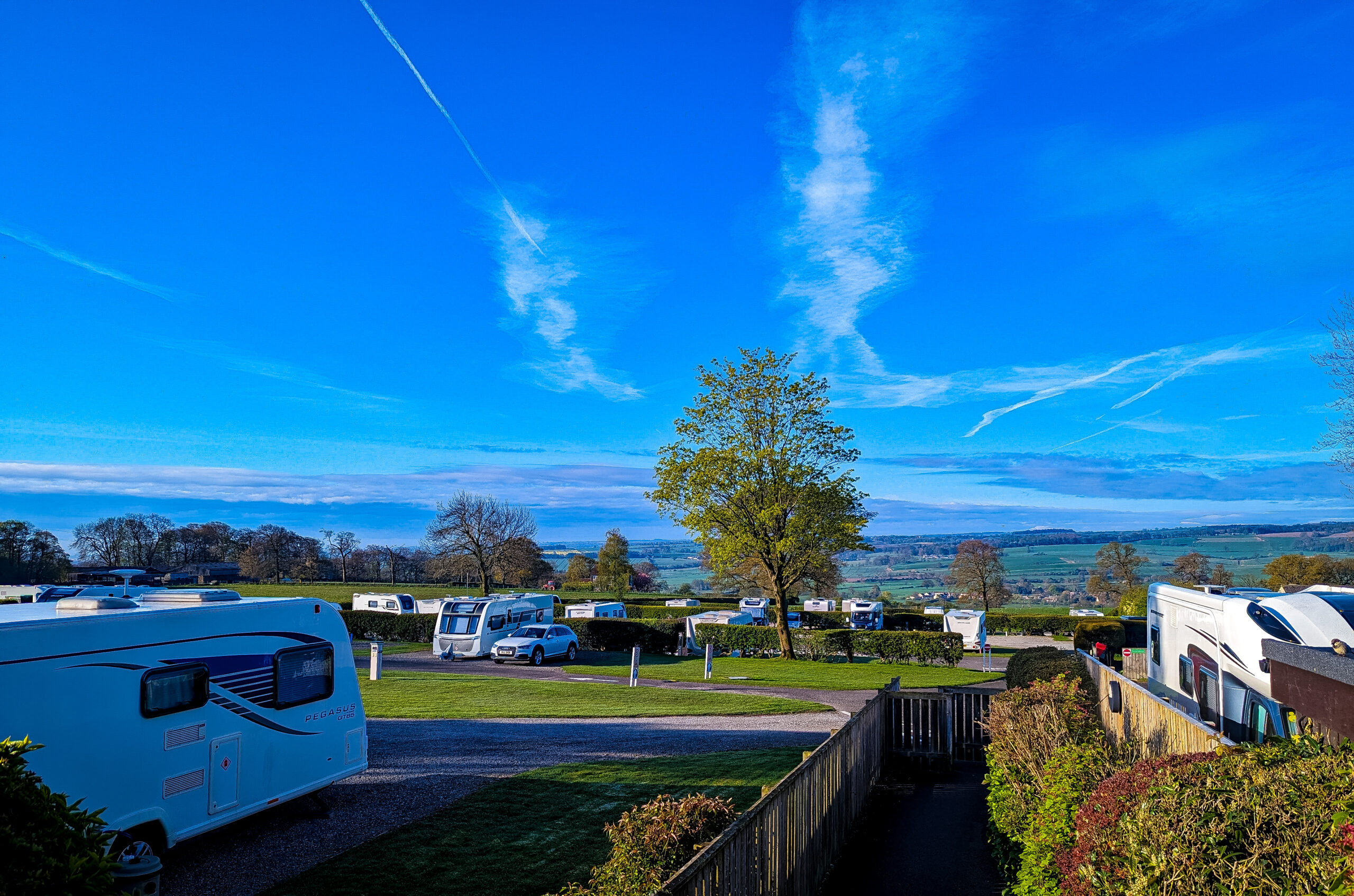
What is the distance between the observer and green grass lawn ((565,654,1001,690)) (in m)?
24.3

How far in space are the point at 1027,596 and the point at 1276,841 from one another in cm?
8459

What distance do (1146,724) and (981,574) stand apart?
56.9 meters

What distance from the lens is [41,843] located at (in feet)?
11.6

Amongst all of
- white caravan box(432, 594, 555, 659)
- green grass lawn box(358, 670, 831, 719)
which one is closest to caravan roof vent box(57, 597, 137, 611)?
green grass lawn box(358, 670, 831, 719)

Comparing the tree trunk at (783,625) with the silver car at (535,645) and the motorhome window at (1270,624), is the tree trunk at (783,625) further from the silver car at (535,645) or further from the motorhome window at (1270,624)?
the motorhome window at (1270,624)

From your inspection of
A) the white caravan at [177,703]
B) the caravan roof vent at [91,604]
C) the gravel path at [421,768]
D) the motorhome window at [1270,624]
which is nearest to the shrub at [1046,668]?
the motorhome window at [1270,624]

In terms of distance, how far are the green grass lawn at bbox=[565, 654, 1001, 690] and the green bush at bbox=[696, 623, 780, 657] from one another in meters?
1.56

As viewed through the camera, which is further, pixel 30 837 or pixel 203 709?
pixel 203 709

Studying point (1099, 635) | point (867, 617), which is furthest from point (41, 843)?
point (867, 617)

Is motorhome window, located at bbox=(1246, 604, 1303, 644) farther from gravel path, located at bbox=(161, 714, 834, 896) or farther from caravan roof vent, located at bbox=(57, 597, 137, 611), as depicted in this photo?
caravan roof vent, located at bbox=(57, 597, 137, 611)

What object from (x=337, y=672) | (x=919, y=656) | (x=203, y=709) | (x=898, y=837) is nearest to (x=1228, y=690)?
(x=898, y=837)

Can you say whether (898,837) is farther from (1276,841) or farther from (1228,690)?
(1276,841)

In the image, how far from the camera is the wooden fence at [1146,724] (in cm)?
669

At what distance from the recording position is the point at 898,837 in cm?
878
